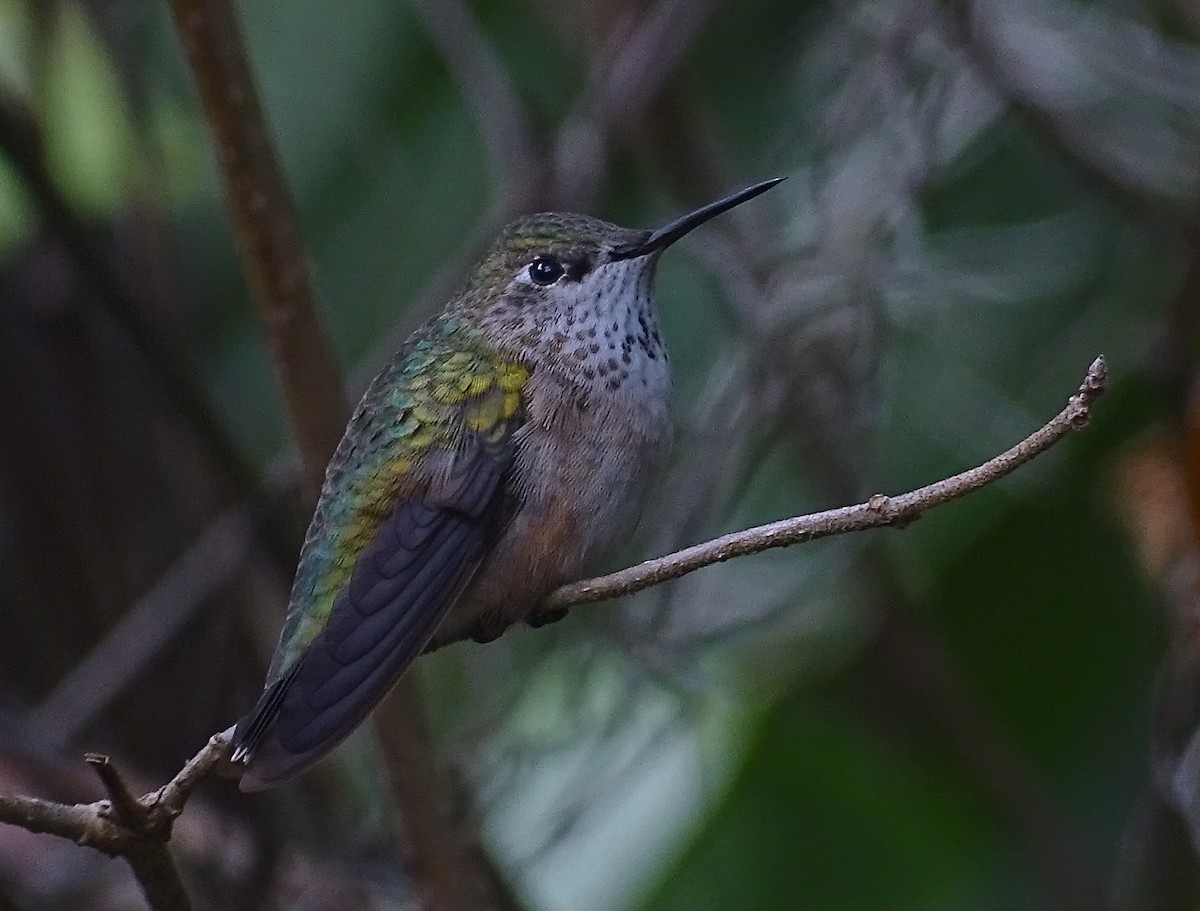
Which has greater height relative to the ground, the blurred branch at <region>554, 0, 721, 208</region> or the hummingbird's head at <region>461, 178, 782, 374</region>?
the blurred branch at <region>554, 0, 721, 208</region>

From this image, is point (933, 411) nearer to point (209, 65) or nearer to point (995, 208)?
point (995, 208)

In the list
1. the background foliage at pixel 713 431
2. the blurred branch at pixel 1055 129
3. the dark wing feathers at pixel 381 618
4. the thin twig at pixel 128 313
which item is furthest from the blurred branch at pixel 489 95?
the dark wing feathers at pixel 381 618

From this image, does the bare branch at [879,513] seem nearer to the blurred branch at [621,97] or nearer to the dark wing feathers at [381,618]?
the dark wing feathers at [381,618]

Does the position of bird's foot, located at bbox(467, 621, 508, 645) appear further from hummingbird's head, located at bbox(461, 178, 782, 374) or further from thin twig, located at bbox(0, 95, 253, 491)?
thin twig, located at bbox(0, 95, 253, 491)

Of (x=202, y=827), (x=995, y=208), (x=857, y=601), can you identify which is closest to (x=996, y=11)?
(x=995, y=208)

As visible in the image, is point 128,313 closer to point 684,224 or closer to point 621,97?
point 621,97

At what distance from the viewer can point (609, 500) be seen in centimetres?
210

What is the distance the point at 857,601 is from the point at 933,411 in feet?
1.61

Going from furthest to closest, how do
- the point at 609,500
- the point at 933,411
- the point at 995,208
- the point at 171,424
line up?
the point at 995,208 < the point at 933,411 < the point at 171,424 < the point at 609,500

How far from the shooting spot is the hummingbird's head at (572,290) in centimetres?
224

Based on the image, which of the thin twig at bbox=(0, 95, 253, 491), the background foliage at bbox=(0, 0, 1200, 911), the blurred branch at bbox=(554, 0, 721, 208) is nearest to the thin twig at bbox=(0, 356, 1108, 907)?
the background foliage at bbox=(0, 0, 1200, 911)

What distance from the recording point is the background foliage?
3.15 meters

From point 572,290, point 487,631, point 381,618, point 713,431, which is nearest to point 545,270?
point 572,290

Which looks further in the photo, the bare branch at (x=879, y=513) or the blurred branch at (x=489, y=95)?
the blurred branch at (x=489, y=95)
